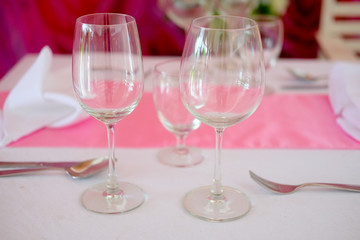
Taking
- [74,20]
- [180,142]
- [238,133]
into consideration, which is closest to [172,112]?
[180,142]

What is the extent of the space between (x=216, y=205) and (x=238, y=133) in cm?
31

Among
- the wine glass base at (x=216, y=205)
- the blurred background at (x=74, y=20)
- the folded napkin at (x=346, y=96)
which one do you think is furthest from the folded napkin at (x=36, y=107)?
the blurred background at (x=74, y=20)

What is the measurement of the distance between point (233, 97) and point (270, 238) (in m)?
0.20

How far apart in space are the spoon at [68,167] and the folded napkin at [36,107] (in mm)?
139

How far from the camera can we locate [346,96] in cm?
111

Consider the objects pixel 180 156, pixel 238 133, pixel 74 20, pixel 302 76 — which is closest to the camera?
pixel 180 156

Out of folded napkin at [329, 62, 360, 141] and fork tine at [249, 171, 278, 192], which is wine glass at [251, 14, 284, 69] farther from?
fork tine at [249, 171, 278, 192]

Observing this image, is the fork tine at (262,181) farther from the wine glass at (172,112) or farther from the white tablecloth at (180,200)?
the wine glass at (172,112)

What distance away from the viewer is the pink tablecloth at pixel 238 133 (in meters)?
0.99

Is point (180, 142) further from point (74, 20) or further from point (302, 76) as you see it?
point (74, 20)

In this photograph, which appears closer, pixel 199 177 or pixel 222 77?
pixel 222 77

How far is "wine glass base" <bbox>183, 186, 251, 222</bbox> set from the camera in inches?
28.7

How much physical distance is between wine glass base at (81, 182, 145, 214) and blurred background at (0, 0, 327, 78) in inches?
64.4

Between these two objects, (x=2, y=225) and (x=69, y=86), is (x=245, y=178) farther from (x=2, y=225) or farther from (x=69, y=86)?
(x=69, y=86)
